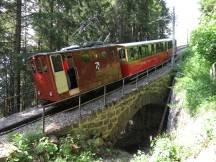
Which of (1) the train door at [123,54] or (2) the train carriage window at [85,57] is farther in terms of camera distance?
(1) the train door at [123,54]

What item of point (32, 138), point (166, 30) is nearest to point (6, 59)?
point (32, 138)

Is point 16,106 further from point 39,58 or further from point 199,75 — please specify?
point 199,75

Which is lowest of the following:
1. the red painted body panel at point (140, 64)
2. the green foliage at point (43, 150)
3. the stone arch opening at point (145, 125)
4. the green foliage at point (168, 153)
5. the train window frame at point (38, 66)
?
the stone arch opening at point (145, 125)

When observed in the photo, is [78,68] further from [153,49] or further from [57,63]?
[153,49]

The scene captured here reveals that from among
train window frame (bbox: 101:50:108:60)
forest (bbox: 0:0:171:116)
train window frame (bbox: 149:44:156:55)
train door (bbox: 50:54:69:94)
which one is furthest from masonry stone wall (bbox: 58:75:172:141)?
train window frame (bbox: 149:44:156:55)

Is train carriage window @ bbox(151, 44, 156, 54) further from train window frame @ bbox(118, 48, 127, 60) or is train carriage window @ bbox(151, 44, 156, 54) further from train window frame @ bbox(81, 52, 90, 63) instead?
train window frame @ bbox(81, 52, 90, 63)

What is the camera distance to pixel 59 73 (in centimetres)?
1452

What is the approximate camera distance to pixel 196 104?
12031 mm

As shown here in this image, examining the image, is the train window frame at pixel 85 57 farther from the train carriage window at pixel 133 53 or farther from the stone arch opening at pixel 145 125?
the stone arch opening at pixel 145 125

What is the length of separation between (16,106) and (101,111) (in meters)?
7.13

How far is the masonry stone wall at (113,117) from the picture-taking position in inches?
499

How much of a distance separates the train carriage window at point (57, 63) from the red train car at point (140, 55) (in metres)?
5.46

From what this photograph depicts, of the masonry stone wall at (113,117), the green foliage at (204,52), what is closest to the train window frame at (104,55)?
the masonry stone wall at (113,117)

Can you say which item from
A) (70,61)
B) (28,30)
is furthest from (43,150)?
(28,30)
